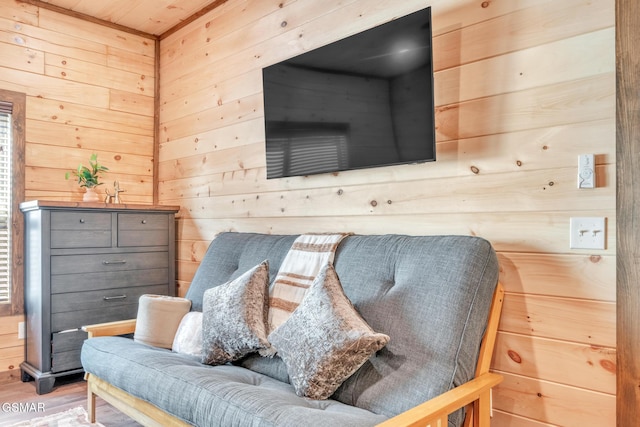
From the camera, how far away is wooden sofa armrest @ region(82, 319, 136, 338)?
243 cm

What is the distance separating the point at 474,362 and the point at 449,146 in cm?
89

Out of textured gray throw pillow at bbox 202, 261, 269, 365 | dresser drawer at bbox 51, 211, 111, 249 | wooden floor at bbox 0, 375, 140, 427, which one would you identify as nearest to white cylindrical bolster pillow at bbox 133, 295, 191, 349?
textured gray throw pillow at bbox 202, 261, 269, 365

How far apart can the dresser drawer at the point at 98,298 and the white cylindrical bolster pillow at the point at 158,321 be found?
76cm

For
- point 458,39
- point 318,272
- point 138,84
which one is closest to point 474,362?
point 318,272

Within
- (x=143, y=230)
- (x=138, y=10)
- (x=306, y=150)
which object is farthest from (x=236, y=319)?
(x=138, y=10)

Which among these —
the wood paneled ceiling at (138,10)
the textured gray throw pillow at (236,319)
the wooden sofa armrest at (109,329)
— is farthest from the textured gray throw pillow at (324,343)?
the wood paneled ceiling at (138,10)

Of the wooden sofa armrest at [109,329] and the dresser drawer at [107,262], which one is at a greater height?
the dresser drawer at [107,262]

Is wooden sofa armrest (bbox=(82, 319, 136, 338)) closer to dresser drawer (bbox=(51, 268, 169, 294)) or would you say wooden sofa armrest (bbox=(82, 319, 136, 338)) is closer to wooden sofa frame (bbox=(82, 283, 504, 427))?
wooden sofa frame (bbox=(82, 283, 504, 427))

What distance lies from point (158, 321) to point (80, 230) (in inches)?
40.0

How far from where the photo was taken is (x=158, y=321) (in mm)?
2434

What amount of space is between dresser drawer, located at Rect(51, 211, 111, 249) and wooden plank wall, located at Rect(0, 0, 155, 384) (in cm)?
50

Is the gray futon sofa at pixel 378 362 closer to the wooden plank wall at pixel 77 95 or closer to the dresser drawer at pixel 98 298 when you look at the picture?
the dresser drawer at pixel 98 298

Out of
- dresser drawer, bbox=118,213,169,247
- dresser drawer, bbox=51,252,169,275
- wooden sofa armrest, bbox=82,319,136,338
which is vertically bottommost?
wooden sofa armrest, bbox=82,319,136,338

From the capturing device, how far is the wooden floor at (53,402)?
8.21ft
